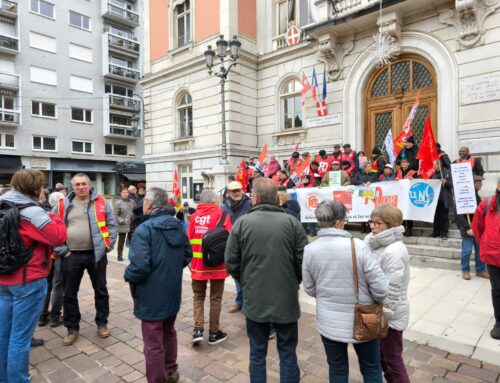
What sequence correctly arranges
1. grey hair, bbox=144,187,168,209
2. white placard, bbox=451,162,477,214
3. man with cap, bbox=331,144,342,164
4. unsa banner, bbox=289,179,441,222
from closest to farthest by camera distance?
grey hair, bbox=144,187,168,209 → white placard, bbox=451,162,477,214 → unsa banner, bbox=289,179,441,222 → man with cap, bbox=331,144,342,164

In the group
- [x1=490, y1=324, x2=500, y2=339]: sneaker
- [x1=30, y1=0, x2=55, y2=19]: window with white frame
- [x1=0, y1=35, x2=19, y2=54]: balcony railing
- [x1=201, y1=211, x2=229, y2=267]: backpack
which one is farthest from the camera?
[x1=30, y1=0, x2=55, y2=19]: window with white frame

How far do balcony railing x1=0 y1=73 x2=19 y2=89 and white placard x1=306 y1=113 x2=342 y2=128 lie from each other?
2533cm

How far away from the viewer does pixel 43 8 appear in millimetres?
28766

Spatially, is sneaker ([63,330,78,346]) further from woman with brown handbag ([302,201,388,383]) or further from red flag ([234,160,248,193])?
red flag ([234,160,248,193])

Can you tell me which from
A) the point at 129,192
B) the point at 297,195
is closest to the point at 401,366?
the point at 297,195

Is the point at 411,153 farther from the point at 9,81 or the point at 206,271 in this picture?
the point at 9,81

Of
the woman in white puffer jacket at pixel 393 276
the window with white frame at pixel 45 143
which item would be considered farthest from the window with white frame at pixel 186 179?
the window with white frame at pixel 45 143

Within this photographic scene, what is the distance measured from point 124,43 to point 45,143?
1349 cm

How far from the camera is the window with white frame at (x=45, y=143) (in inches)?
1126

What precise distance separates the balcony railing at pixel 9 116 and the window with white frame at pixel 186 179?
17916 mm

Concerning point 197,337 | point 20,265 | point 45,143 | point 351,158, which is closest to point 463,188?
point 351,158

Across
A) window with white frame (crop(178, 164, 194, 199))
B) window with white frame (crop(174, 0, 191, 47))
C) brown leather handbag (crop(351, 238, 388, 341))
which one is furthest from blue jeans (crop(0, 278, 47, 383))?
window with white frame (crop(174, 0, 191, 47))

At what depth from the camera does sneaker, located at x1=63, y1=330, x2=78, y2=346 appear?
13.0 feet

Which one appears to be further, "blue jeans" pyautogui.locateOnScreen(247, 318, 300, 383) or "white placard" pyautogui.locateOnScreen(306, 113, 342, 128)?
"white placard" pyautogui.locateOnScreen(306, 113, 342, 128)
